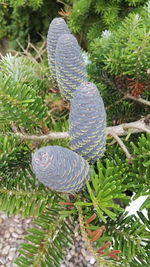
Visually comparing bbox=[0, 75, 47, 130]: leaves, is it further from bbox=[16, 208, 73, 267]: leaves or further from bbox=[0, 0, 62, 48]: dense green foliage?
bbox=[0, 0, 62, 48]: dense green foliage

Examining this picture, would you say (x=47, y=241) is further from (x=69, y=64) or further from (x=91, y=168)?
(x=69, y=64)

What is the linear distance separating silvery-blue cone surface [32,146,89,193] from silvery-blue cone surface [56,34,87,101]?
4.0 inches

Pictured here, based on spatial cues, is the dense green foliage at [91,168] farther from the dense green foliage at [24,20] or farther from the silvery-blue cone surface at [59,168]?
the dense green foliage at [24,20]

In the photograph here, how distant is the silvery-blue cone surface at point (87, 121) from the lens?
0.86ft

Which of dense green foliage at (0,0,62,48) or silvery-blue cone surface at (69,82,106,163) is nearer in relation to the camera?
silvery-blue cone surface at (69,82,106,163)

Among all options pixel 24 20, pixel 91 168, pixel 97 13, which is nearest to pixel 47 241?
pixel 91 168

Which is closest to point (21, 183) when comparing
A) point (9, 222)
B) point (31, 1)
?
point (9, 222)

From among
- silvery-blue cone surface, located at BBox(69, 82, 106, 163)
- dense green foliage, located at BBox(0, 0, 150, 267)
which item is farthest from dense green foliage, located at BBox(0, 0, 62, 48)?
silvery-blue cone surface, located at BBox(69, 82, 106, 163)

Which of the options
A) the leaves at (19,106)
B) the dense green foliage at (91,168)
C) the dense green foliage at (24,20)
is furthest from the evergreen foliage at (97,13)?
the leaves at (19,106)

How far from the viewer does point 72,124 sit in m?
0.28

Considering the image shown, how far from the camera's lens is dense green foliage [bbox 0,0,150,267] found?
281mm

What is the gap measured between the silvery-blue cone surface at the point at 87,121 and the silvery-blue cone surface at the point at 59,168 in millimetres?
21

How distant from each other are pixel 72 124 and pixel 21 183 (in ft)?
0.31

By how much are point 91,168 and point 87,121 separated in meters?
0.06
